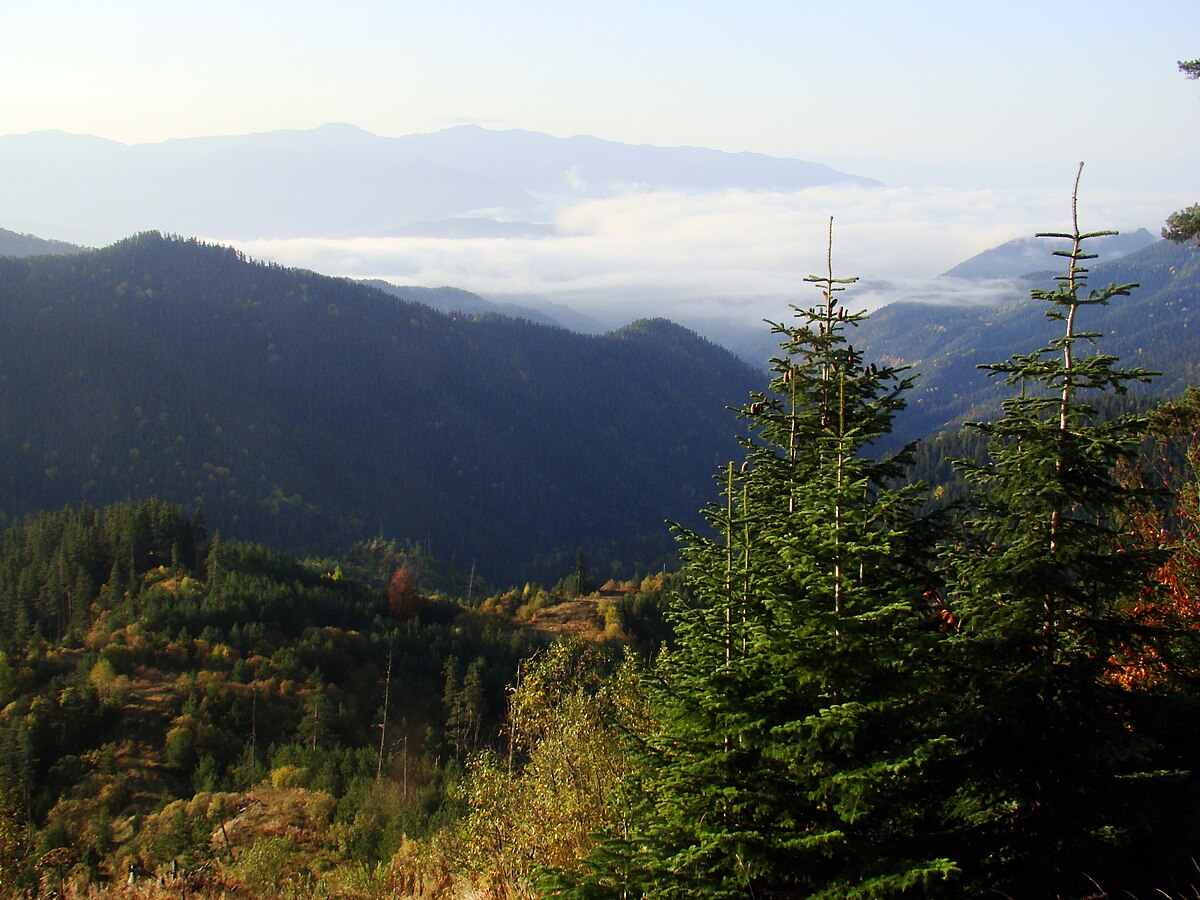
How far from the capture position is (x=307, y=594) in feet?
354

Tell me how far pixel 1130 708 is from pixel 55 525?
473 feet

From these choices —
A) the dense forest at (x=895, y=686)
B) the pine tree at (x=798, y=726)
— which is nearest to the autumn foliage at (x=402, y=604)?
the dense forest at (x=895, y=686)

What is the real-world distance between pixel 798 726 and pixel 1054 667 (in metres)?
4.57

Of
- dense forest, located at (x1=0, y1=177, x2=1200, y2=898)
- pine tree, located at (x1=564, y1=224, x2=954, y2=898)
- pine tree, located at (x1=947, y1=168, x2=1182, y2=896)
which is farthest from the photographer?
pine tree, located at (x1=947, y1=168, x2=1182, y2=896)

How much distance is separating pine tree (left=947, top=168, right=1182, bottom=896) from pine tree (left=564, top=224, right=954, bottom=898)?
113cm

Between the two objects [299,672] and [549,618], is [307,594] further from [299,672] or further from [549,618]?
[549,618]

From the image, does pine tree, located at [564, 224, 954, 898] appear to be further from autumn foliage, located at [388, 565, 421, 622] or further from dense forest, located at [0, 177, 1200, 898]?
autumn foliage, located at [388, 565, 421, 622]

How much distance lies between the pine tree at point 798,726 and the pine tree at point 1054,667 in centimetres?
113

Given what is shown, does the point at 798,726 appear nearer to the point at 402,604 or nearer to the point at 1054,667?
the point at 1054,667

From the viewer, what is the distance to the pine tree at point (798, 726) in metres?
14.0

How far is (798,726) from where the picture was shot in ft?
46.3

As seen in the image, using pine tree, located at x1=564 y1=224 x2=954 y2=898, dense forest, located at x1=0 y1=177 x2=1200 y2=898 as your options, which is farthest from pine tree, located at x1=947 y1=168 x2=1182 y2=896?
pine tree, located at x1=564 y1=224 x2=954 y2=898

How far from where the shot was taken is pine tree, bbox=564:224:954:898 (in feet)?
46.0

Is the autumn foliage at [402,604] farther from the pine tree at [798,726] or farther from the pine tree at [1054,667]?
the pine tree at [1054,667]
